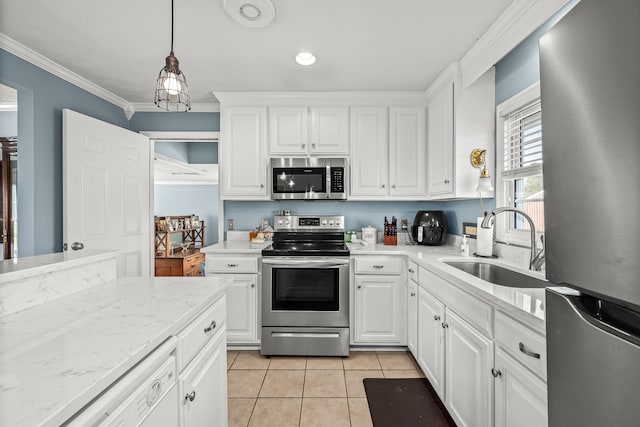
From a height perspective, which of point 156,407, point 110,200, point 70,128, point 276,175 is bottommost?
point 156,407

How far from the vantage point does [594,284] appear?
1.77 feet

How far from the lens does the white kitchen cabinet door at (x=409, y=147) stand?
9.12ft

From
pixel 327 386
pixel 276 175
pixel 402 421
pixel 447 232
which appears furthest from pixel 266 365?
pixel 447 232

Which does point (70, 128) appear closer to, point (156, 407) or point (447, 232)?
point (156, 407)

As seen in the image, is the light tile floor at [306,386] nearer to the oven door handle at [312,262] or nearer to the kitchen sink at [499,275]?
the oven door handle at [312,262]

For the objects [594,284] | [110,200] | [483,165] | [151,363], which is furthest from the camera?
[110,200]

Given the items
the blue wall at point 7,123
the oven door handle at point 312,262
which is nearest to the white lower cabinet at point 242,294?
the oven door handle at point 312,262

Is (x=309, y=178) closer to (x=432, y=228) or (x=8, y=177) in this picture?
(x=432, y=228)

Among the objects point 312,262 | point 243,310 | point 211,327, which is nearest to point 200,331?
point 211,327

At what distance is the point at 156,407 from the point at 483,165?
7.81 feet

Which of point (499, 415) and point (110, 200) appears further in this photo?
point (110, 200)

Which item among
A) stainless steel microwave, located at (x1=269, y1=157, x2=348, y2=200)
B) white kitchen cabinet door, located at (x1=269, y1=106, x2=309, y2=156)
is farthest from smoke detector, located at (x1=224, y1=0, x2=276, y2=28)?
stainless steel microwave, located at (x1=269, y1=157, x2=348, y2=200)

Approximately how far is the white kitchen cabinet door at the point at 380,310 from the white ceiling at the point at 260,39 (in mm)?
1731

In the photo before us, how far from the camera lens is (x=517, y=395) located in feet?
3.48
